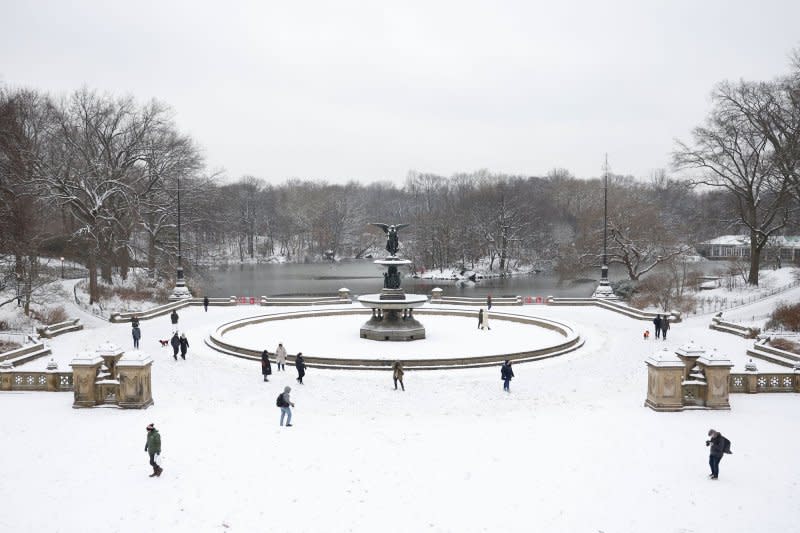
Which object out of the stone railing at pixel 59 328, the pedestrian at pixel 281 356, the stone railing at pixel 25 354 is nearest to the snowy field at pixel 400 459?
the pedestrian at pixel 281 356

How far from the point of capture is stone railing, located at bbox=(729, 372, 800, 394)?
662 inches

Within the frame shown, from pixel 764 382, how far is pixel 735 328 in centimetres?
1062

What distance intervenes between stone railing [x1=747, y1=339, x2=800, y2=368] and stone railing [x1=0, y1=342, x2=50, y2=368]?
25.6 metres

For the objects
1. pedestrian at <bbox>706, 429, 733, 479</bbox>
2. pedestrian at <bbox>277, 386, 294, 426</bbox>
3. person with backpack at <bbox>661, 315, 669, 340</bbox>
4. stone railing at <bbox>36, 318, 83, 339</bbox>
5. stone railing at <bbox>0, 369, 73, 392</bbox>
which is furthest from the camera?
person with backpack at <bbox>661, 315, 669, 340</bbox>

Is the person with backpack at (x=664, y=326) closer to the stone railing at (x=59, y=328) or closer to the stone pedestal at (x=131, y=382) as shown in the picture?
the stone pedestal at (x=131, y=382)

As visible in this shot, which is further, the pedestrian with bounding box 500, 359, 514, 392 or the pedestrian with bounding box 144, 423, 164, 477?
the pedestrian with bounding box 500, 359, 514, 392

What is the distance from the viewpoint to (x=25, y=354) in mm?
20328

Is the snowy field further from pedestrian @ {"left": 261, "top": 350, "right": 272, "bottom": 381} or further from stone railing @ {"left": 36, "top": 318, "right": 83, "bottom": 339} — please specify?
stone railing @ {"left": 36, "top": 318, "right": 83, "bottom": 339}

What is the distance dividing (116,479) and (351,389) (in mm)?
7613

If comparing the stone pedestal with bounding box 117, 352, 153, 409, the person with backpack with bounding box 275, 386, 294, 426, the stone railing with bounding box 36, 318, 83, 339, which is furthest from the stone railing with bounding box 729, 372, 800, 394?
the stone railing with bounding box 36, 318, 83, 339

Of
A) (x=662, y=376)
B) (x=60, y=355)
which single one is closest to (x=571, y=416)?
(x=662, y=376)

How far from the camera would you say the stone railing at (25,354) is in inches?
759

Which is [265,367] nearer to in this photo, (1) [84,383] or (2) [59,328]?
(1) [84,383]

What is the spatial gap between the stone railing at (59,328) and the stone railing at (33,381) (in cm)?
902
